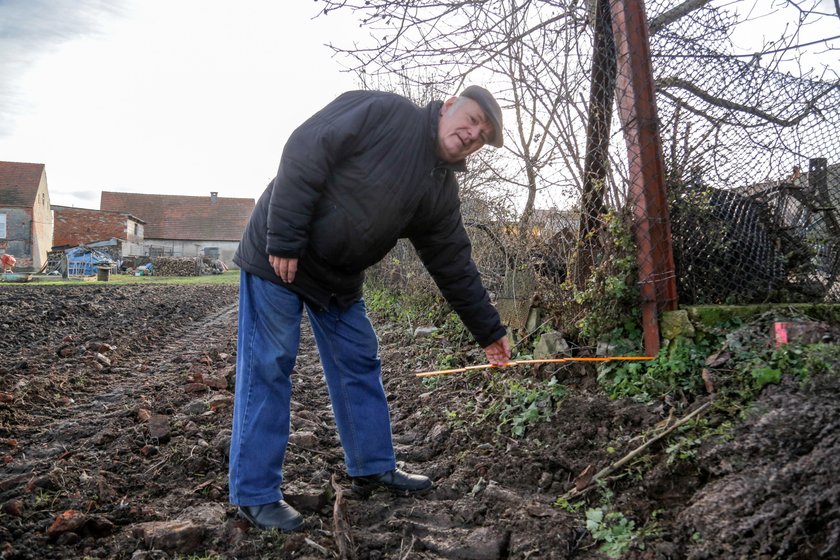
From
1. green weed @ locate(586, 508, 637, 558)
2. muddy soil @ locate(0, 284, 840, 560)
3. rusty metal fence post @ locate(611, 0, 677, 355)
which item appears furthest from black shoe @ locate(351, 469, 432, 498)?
rusty metal fence post @ locate(611, 0, 677, 355)

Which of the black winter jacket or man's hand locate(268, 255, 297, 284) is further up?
the black winter jacket

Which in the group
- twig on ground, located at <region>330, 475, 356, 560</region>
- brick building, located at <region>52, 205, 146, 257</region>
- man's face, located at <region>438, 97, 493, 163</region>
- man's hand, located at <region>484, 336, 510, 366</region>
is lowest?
twig on ground, located at <region>330, 475, 356, 560</region>

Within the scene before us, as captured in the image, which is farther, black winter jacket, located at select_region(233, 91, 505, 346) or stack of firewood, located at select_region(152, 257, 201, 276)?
stack of firewood, located at select_region(152, 257, 201, 276)

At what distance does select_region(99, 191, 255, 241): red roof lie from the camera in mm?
51594

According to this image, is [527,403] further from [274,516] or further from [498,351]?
[274,516]

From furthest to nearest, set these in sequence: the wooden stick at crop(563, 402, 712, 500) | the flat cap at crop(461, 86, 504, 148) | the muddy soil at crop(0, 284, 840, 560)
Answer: the wooden stick at crop(563, 402, 712, 500), the flat cap at crop(461, 86, 504, 148), the muddy soil at crop(0, 284, 840, 560)

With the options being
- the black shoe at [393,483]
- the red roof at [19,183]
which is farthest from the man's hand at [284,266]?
the red roof at [19,183]

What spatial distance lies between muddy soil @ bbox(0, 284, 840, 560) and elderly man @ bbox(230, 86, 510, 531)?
354 mm

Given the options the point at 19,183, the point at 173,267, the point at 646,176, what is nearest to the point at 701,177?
the point at 646,176

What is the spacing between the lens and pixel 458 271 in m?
3.06

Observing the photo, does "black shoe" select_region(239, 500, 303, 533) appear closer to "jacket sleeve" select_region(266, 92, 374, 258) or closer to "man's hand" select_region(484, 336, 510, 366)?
"jacket sleeve" select_region(266, 92, 374, 258)

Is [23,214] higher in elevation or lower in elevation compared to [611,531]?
higher

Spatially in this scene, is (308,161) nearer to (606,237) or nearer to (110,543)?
(110,543)

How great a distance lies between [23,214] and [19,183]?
3.01 m
